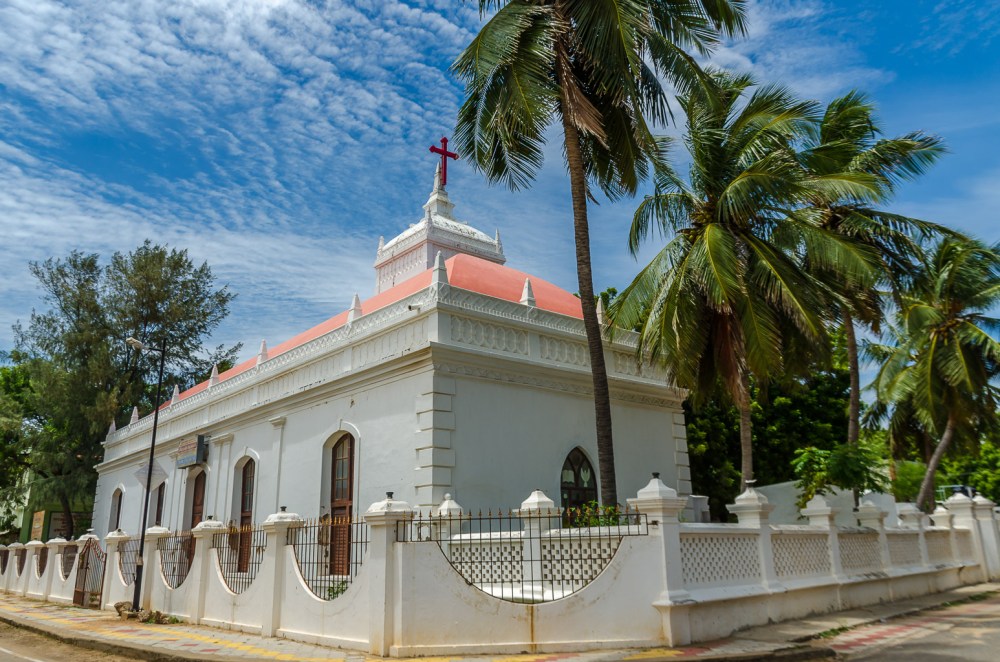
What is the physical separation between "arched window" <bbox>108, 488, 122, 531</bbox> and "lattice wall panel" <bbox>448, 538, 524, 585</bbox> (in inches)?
911

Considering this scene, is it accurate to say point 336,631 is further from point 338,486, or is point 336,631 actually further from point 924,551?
point 924,551

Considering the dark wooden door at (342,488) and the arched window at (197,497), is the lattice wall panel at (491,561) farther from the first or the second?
the arched window at (197,497)

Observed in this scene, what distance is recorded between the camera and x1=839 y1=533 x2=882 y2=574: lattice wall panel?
41.9 feet

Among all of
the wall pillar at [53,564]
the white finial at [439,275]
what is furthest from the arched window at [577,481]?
the wall pillar at [53,564]

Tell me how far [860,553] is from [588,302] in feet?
21.8

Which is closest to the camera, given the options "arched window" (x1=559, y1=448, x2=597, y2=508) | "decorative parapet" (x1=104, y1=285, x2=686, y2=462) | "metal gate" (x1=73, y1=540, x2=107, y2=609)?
"decorative parapet" (x1=104, y1=285, x2=686, y2=462)

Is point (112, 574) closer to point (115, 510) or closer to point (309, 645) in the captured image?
point (309, 645)

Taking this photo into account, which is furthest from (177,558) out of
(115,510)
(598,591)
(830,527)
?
(115,510)

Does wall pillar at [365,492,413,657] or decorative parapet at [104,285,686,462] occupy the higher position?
decorative parapet at [104,285,686,462]

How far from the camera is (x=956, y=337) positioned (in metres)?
19.7

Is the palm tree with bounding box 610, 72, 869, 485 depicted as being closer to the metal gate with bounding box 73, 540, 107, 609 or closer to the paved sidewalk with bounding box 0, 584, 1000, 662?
the paved sidewalk with bounding box 0, 584, 1000, 662

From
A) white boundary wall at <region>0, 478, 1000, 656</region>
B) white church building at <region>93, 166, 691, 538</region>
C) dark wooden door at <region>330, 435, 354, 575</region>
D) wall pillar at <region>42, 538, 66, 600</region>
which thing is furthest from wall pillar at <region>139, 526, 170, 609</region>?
wall pillar at <region>42, 538, 66, 600</region>

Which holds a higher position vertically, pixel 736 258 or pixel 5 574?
pixel 736 258

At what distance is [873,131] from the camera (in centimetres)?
1708
